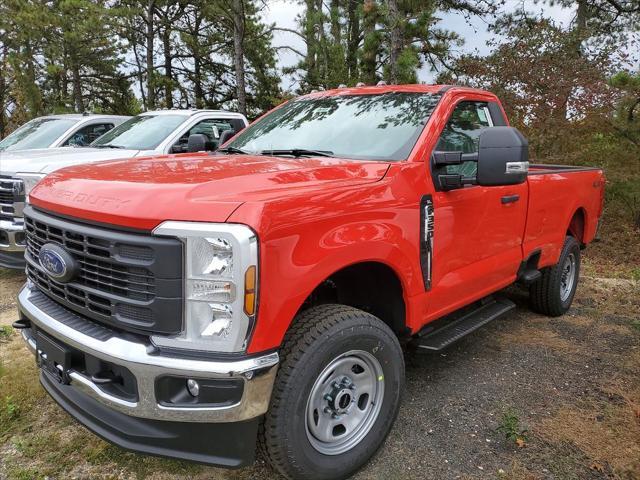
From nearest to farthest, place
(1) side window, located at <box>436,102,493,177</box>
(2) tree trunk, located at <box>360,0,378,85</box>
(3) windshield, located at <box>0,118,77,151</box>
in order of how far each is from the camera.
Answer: (1) side window, located at <box>436,102,493,177</box> → (3) windshield, located at <box>0,118,77,151</box> → (2) tree trunk, located at <box>360,0,378,85</box>

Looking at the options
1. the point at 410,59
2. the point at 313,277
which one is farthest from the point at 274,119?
the point at 410,59

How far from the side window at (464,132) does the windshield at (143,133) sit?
452 centimetres

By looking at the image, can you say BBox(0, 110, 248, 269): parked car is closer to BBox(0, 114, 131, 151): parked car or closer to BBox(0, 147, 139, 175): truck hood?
BBox(0, 147, 139, 175): truck hood

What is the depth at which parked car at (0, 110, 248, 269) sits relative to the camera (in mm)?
5234

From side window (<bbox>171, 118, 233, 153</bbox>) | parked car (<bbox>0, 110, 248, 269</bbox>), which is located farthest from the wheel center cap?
side window (<bbox>171, 118, 233, 153</bbox>)

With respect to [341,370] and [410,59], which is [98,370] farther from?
[410,59]

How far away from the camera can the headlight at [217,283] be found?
2.04m

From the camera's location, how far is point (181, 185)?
7.45 feet

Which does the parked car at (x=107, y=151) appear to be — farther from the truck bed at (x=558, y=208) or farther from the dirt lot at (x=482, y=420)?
the truck bed at (x=558, y=208)

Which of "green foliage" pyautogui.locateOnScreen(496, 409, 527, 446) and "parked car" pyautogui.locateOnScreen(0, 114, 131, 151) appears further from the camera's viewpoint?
"parked car" pyautogui.locateOnScreen(0, 114, 131, 151)

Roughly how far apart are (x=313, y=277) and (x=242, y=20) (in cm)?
1212

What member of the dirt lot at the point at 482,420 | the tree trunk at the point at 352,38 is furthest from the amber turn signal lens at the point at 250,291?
the tree trunk at the point at 352,38

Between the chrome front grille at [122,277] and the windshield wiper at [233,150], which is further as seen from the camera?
the windshield wiper at [233,150]

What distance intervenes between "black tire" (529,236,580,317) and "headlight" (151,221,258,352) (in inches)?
152
